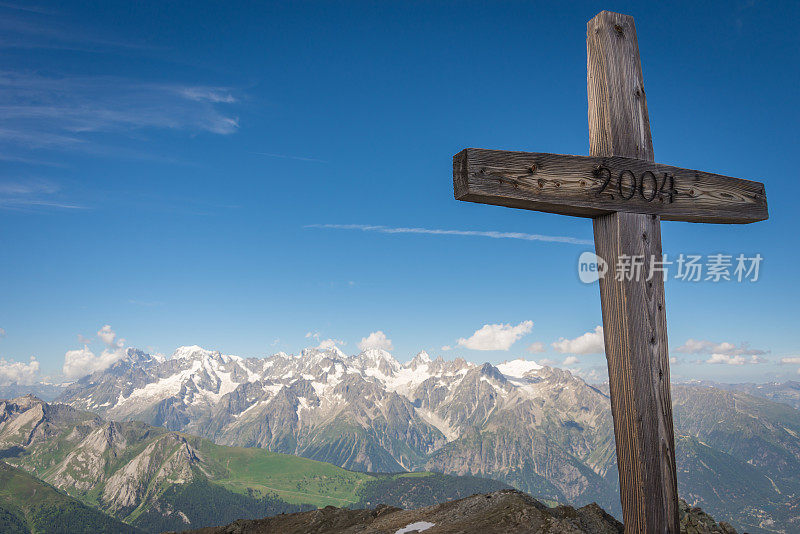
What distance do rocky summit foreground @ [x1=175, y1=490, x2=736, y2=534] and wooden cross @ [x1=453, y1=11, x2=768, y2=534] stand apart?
519 centimetres

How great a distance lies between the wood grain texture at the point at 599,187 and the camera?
4.59 meters

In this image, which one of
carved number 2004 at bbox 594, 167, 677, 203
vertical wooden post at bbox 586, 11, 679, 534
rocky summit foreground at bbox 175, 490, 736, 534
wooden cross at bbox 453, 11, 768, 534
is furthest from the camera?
rocky summit foreground at bbox 175, 490, 736, 534

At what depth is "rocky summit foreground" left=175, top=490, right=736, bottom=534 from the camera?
10109 millimetres

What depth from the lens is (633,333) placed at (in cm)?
519

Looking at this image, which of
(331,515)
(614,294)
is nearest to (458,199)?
(614,294)

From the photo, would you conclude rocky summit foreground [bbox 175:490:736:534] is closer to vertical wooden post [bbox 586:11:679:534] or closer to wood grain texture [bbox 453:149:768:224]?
vertical wooden post [bbox 586:11:679:534]

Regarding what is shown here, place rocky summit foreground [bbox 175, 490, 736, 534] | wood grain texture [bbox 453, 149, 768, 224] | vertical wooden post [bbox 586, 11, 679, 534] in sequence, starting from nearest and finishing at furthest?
wood grain texture [bbox 453, 149, 768, 224] → vertical wooden post [bbox 586, 11, 679, 534] → rocky summit foreground [bbox 175, 490, 736, 534]

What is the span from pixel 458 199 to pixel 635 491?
343 centimetres

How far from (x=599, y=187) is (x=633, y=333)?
4.98 ft

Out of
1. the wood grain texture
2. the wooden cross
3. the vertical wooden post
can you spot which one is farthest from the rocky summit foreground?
the wood grain texture

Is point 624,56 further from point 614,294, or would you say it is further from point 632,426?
point 632,426

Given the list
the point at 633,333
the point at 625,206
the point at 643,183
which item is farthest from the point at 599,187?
the point at 633,333

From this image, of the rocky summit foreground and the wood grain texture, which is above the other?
the wood grain texture

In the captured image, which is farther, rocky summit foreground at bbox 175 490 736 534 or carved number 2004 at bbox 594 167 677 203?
rocky summit foreground at bbox 175 490 736 534
